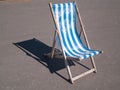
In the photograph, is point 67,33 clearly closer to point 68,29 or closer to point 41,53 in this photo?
point 68,29

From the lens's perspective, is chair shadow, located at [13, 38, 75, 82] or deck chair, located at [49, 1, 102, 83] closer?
deck chair, located at [49, 1, 102, 83]

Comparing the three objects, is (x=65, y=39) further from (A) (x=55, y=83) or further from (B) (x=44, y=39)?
(B) (x=44, y=39)

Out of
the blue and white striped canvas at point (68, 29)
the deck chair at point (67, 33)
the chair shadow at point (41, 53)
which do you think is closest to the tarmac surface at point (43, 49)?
the chair shadow at point (41, 53)

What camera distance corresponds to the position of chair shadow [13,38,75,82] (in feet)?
15.4

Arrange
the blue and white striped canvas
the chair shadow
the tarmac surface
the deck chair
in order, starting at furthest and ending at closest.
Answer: the chair shadow
the blue and white striped canvas
the deck chair
the tarmac surface

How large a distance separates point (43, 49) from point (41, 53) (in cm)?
24

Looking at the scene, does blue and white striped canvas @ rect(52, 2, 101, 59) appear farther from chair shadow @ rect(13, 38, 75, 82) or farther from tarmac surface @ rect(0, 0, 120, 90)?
tarmac surface @ rect(0, 0, 120, 90)

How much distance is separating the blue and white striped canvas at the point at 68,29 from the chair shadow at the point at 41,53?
0.37m

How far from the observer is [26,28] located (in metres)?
7.05

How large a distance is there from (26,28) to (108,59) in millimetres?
3309

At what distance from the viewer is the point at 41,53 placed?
5.30 meters

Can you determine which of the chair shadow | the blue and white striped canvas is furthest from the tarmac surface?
the blue and white striped canvas

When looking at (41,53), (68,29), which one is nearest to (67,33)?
(68,29)

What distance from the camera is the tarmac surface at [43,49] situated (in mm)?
4098
